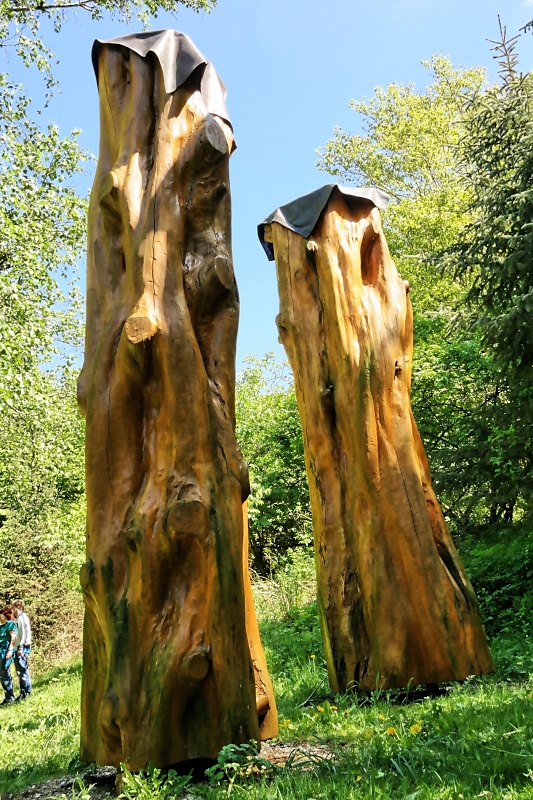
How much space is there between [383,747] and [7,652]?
349 inches

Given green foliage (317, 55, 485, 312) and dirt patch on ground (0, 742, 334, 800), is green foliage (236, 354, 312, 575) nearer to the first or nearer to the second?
green foliage (317, 55, 485, 312)

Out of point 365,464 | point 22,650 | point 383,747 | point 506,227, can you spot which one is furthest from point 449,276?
point 383,747

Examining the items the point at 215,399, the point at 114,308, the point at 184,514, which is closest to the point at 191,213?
the point at 114,308

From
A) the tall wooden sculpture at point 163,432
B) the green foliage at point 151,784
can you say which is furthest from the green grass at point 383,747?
the tall wooden sculpture at point 163,432

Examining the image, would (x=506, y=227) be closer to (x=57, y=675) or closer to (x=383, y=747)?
(x=383, y=747)

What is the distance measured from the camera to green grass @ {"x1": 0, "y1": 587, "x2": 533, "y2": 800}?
102 inches

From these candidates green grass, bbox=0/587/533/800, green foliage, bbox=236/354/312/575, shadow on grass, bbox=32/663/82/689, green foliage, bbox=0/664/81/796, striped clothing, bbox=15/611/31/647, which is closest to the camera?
green grass, bbox=0/587/533/800

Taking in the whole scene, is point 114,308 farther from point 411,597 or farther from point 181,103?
point 411,597

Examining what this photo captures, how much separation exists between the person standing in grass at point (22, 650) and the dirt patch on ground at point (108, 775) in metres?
6.92

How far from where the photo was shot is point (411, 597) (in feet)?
16.4

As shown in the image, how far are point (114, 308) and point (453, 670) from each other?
3562mm

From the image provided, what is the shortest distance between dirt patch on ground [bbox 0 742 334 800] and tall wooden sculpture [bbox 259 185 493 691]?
147 cm

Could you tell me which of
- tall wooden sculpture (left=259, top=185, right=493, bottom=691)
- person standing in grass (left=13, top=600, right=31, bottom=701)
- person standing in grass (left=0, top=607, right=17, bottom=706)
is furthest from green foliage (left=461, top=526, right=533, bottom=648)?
person standing in grass (left=0, top=607, right=17, bottom=706)

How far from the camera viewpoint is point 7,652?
1028cm
